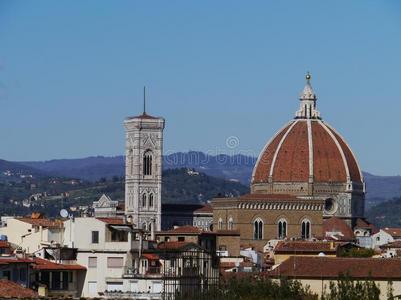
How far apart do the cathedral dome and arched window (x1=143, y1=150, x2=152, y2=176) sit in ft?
27.6

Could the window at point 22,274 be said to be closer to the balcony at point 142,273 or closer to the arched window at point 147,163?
the balcony at point 142,273

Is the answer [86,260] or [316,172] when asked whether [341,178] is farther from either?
[86,260]

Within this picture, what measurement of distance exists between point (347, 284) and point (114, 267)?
20.4 ft

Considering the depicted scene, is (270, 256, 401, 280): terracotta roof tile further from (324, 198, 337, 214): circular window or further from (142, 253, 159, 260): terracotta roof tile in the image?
(324, 198, 337, 214): circular window

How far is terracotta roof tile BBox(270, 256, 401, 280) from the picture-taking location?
66.2 metres

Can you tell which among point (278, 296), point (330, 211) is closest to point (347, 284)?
point (278, 296)

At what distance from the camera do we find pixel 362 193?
177 meters

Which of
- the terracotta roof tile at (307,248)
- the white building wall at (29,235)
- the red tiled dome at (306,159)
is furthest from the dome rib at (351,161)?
the white building wall at (29,235)

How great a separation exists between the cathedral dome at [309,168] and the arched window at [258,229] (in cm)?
1270

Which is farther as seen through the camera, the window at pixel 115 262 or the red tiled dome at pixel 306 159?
the red tiled dome at pixel 306 159

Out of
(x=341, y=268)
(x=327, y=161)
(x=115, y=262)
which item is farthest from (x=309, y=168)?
(x=115, y=262)

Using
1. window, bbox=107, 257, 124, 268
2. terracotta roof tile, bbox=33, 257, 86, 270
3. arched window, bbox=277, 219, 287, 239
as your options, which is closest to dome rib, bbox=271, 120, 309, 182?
arched window, bbox=277, 219, 287, 239

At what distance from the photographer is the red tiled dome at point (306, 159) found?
572 ft

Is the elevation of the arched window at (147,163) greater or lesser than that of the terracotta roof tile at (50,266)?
greater
